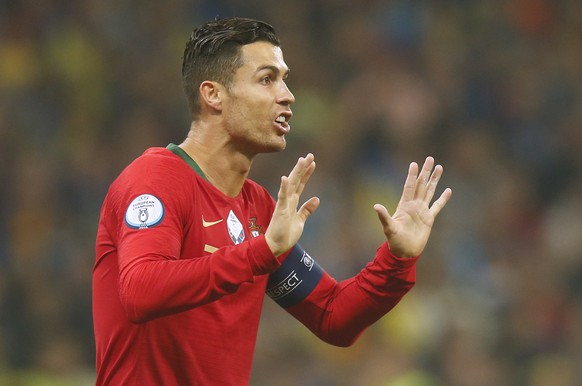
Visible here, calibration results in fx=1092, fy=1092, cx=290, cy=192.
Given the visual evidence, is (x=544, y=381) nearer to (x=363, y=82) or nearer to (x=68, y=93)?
(x=363, y=82)

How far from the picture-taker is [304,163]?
316 centimetres

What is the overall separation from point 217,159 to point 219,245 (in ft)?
1.10

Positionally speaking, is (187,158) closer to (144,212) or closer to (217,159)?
(217,159)

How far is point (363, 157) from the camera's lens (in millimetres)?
7953

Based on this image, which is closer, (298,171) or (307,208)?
(298,171)

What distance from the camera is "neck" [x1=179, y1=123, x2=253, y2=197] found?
361 centimetres

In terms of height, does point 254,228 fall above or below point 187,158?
below

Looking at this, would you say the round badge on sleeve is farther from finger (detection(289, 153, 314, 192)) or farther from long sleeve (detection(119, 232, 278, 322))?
finger (detection(289, 153, 314, 192))

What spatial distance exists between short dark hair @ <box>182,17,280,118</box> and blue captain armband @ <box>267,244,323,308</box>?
61 cm

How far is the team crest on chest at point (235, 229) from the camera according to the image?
3.51 m

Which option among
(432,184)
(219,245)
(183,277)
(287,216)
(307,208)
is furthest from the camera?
(432,184)

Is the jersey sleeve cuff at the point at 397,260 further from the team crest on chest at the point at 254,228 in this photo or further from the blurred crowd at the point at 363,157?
the blurred crowd at the point at 363,157

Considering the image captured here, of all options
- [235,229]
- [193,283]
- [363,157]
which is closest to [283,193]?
[193,283]

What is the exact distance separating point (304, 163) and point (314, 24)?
6.05 m
